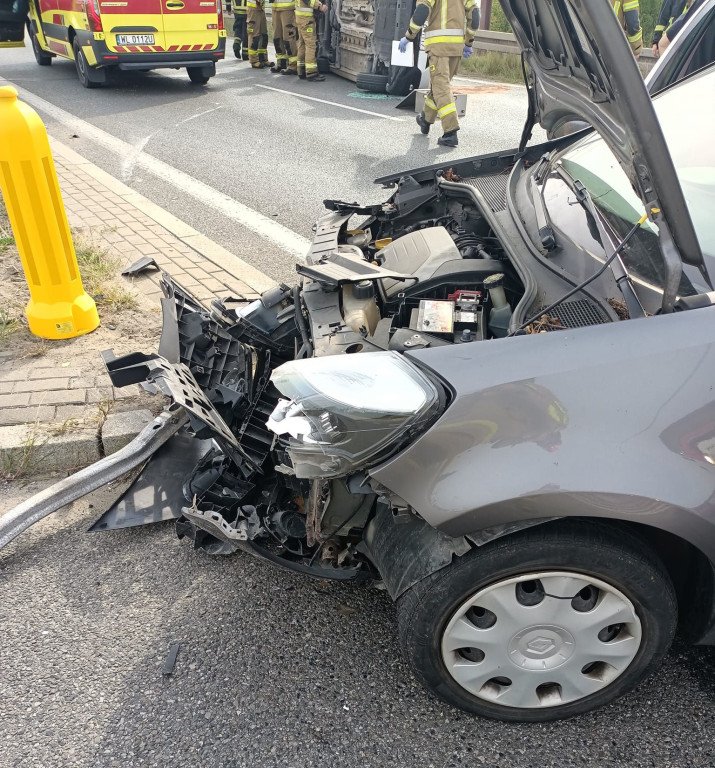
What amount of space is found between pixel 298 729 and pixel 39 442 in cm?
175

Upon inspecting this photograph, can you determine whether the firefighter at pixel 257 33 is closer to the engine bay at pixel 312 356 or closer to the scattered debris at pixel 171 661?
the engine bay at pixel 312 356

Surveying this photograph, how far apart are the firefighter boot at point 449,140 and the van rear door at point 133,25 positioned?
5.40 m

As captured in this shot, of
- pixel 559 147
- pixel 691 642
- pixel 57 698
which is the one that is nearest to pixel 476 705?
pixel 691 642

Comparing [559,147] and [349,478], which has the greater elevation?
[559,147]

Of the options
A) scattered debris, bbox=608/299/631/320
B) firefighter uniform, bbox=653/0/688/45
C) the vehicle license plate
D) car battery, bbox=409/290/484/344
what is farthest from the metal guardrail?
scattered debris, bbox=608/299/631/320

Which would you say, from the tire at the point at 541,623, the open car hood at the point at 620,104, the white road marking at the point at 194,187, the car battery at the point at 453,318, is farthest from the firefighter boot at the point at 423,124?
the tire at the point at 541,623

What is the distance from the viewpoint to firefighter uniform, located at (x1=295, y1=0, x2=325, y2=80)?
1213 cm

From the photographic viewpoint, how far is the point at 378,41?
11.4m

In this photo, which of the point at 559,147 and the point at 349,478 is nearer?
the point at 349,478

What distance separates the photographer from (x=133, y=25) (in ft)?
33.9

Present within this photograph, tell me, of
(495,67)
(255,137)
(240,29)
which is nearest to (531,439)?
(255,137)

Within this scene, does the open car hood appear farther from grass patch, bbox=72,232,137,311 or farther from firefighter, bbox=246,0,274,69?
firefighter, bbox=246,0,274,69

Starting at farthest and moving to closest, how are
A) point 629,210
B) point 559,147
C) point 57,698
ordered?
point 559,147, point 629,210, point 57,698

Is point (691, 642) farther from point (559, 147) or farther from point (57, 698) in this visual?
point (559, 147)
